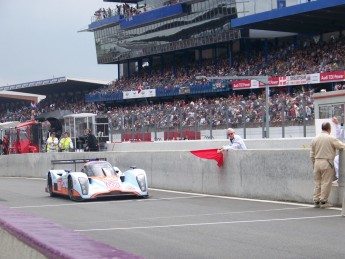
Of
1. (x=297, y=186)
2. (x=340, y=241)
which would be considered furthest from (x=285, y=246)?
(x=297, y=186)

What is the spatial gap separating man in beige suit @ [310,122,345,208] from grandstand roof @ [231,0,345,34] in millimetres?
30495

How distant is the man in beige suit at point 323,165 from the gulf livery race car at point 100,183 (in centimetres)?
485

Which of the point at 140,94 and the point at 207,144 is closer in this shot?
the point at 207,144

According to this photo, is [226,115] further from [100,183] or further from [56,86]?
[56,86]

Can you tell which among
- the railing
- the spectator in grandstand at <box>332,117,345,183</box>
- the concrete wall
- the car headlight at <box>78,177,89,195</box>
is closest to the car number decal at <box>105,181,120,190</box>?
the car headlight at <box>78,177,89,195</box>

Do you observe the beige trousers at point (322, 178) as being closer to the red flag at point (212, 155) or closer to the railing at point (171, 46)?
the red flag at point (212, 155)

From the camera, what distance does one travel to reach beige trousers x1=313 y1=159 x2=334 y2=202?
13.0 meters

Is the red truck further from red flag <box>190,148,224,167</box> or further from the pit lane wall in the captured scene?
red flag <box>190,148,224,167</box>

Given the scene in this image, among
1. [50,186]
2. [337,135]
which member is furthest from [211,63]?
[50,186]

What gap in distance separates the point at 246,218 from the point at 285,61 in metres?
37.5

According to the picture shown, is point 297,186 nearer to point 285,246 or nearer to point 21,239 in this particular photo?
point 285,246

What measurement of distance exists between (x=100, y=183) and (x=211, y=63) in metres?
45.2

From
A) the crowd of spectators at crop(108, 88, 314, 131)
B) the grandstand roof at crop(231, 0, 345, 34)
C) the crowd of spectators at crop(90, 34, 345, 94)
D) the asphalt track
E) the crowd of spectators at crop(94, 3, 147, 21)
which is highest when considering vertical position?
the crowd of spectators at crop(94, 3, 147, 21)

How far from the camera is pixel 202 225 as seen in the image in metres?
11.3
